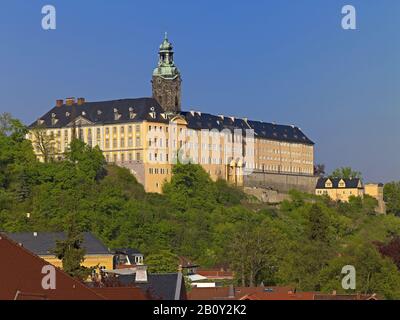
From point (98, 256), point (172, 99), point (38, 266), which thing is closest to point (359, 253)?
point (98, 256)

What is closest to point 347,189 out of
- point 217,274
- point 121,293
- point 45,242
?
point 217,274

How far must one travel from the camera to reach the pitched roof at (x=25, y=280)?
74.4ft

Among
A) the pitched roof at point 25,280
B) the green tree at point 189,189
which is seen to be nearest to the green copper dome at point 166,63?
the green tree at point 189,189

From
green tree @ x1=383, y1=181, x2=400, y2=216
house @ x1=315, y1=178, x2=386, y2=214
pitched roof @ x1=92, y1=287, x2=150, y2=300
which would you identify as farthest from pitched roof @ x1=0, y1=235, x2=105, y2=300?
green tree @ x1=383, y1=181, x2=400, y2=216

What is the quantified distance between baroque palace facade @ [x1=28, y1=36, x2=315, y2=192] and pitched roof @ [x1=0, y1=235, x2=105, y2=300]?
94362 millimetres

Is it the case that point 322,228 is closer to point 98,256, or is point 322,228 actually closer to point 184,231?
point 184,231

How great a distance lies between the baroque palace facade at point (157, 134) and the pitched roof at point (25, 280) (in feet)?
310

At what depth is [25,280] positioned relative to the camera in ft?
76.4

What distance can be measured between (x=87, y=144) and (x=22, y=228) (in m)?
26.1

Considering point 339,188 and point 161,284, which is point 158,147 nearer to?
point 339,188

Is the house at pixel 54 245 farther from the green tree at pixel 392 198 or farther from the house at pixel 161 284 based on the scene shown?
the green tree at pixel 392 198

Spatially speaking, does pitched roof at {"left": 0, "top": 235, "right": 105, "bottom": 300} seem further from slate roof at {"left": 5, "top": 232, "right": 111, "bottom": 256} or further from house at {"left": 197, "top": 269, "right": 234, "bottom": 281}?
house at {"left": 197, "top": 269, "right": 234, "bottom": 281}

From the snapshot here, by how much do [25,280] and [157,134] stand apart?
100 m

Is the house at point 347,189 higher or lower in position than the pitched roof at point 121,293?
higher
